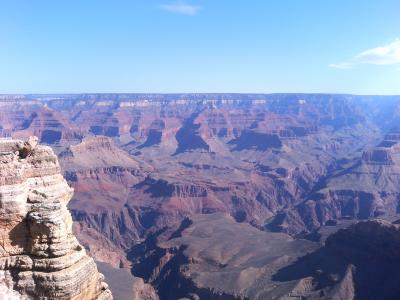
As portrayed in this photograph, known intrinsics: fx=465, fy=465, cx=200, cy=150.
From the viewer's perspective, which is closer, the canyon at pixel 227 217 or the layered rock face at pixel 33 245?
the layered rock face at pixel 33 245

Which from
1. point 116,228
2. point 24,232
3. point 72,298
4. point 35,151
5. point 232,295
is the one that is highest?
point 35,151

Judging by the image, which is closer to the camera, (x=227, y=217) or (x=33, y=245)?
(x=33, y=245)

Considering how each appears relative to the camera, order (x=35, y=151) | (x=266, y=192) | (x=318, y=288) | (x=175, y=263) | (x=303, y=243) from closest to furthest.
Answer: (x=35, y=151)
(x=318, y=288)
(x=303, y=243)
(x=175, y=263)
(x=266, y=192)

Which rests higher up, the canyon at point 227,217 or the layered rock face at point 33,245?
the layered rock face at point 33,245

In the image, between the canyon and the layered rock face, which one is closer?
the layered rock face

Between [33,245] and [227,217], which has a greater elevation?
[33,245]

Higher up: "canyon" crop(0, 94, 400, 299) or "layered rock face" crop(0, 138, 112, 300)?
"layered rock face" crop(0, 138, 112, 300)

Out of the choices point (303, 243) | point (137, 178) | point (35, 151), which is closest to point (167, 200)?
point (137, 178)

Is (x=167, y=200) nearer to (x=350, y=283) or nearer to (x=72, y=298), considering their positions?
(x=350, y=283)
